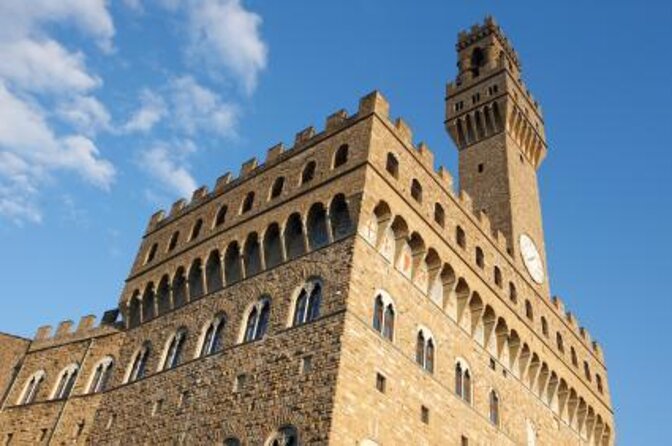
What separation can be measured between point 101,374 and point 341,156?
1361 centimetres

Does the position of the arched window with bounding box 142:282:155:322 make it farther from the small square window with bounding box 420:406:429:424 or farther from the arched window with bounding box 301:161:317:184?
the small square window with bounding box 420:406:429:424

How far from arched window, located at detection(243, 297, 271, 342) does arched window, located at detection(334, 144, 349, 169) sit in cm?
504

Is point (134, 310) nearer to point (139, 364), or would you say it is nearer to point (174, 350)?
point (139, 364)

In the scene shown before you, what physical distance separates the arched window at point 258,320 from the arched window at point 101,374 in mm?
8534

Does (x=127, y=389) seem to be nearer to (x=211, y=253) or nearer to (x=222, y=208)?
(x=211, y=253)

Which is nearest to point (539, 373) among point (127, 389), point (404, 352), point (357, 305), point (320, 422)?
point (404, 352)

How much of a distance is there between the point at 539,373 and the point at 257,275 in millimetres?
12880

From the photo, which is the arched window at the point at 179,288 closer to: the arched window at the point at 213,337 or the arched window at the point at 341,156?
the arched window at the point at 213,337

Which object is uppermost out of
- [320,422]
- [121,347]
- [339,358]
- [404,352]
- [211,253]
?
[211,253]

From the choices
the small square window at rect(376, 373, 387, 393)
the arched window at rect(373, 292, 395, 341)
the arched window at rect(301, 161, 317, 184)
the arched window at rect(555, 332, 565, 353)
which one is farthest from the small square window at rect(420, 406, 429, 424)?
the arched window at rect(555, 332, 565, 353)

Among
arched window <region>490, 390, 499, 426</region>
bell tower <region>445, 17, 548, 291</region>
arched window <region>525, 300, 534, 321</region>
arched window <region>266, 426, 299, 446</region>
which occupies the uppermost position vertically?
bell tower <region>445, 17, 548, 291</region>

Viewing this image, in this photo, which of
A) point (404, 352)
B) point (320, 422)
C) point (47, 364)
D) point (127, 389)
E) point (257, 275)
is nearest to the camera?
point (320, 422)

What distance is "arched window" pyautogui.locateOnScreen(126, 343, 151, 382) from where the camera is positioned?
954 inches

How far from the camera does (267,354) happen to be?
18.9 metres
